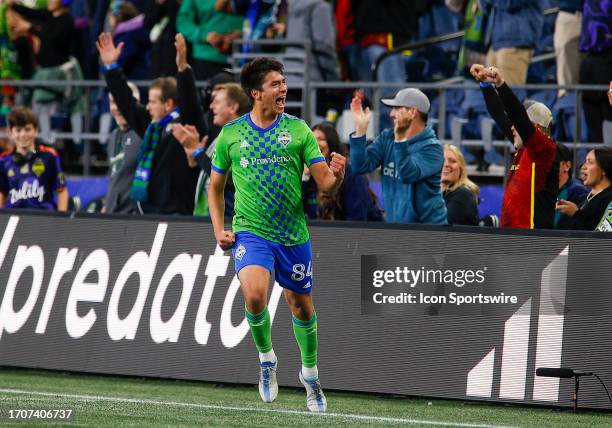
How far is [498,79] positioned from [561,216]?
7.10 feet

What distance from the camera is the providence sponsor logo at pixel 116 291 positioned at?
11258 millimetres

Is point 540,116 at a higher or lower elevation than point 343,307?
higher

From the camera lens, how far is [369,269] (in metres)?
10.7

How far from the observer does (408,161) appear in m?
11.1

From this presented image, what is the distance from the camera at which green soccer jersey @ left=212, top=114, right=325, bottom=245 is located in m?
9.02

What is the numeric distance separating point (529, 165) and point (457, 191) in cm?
160

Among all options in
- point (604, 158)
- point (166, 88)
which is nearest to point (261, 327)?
point (604, 158)

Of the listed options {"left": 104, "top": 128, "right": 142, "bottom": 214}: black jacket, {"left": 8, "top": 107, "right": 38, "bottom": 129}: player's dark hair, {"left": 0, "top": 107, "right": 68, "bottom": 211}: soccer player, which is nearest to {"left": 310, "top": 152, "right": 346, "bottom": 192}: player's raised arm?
{"left": 104, "top": 128, "right": 142, "bottom": 214}: black jacket

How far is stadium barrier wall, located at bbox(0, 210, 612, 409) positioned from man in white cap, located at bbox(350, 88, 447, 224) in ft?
2.19

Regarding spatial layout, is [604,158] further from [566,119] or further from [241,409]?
[241,409]

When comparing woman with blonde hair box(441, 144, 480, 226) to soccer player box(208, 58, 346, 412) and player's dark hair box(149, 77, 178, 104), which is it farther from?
soccer player box(208, 58, 346, 412)

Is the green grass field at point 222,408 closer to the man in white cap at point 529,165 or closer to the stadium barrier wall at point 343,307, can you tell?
the stadium barrier wall at point 343,307

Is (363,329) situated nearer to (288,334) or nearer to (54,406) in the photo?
(288,334)

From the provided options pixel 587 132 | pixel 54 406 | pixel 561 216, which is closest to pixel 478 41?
pixel 587 132
